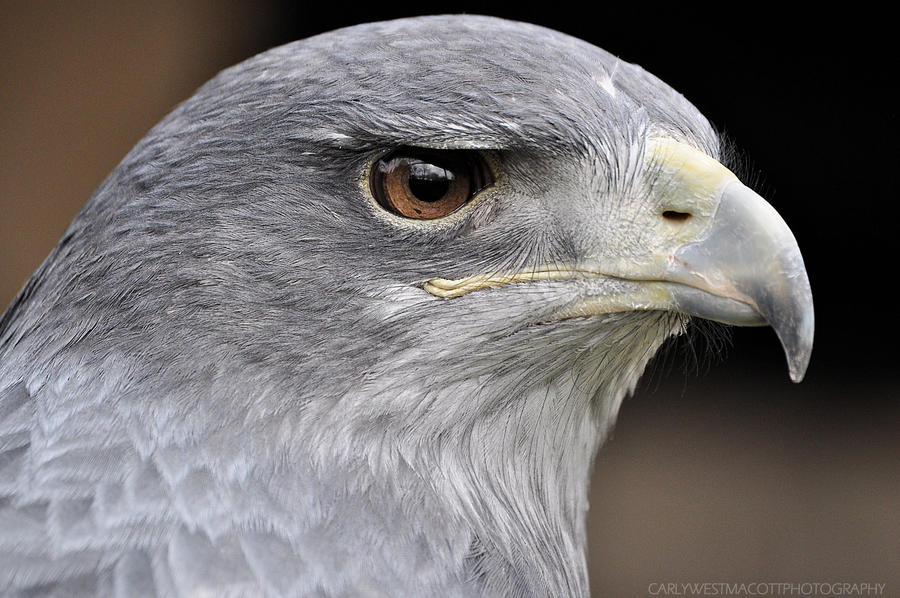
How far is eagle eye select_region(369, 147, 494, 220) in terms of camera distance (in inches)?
80.0

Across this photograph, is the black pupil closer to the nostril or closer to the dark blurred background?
the nostril

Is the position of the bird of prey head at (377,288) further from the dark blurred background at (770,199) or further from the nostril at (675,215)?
the dark blurred background at (770,199)

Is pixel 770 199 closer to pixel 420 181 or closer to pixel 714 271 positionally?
pixel 714 271

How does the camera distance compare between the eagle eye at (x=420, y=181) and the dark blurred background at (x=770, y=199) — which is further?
the dark blurred background at (x=770, y=199)

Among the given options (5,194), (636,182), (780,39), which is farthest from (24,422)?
(780,39)

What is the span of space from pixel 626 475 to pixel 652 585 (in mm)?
800

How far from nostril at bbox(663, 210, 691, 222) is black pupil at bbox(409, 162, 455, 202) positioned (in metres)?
0.44

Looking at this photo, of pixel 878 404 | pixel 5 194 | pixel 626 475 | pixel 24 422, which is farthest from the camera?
pixel 626 475

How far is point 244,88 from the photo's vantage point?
2164 mm

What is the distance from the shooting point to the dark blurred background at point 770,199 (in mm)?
5980

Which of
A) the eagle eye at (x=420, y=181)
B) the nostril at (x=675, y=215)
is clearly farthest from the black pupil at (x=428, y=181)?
the nostril at (x=675, y=215)

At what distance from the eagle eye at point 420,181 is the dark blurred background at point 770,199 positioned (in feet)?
11.0

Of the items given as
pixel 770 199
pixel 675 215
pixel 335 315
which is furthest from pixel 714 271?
pixel 770 199

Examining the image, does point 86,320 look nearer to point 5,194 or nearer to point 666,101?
point 666,101
